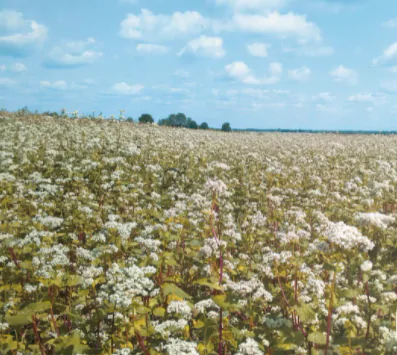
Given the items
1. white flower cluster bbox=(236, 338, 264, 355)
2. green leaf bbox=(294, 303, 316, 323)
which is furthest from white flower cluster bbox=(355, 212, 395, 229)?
white flower cluster bbox=(236, 338, 264, 355)

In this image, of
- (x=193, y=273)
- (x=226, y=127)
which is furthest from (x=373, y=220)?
(x=226, y=127)

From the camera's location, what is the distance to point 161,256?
546 cm

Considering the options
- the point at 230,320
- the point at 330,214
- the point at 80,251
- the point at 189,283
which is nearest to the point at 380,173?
the point at 330,214

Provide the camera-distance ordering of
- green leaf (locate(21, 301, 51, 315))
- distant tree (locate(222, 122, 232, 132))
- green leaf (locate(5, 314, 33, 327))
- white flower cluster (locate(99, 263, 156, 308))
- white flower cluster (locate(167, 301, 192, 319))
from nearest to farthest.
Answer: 1. white flower cluster (locate(99, 263, 156, 308))
2. green leaf (locate(5, 314, 33, 327))
3. green leaf (locate(21, 301, 51, 315))
4. white flower cluster (locate(167, 301, 192, 319))
5. distant tree (locate(222, 122, 232, 132))

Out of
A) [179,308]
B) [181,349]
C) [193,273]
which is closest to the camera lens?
[181,349]

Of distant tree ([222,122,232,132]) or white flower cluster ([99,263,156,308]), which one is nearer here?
white flower cluster ([99,263,156,308])

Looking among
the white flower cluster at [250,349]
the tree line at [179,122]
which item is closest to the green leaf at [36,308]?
the white flower cluster at [250,349]

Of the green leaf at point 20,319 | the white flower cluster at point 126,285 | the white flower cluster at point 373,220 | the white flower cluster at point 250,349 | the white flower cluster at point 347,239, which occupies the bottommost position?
the white flower cluster at point 250,349

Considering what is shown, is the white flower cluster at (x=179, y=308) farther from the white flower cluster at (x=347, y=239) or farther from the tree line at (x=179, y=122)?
the tree line at (x=179, y=122)

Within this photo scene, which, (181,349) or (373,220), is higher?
(373,220)

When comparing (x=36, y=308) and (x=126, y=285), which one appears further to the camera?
(x=36, y=308)

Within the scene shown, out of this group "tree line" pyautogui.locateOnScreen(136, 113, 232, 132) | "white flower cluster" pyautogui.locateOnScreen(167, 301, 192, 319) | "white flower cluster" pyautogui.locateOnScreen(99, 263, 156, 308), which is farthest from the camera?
"tree line" pyautogui.locateOnScreen(136, 113, 232, 132)

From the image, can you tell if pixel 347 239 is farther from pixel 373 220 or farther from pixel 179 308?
pixel 179 308

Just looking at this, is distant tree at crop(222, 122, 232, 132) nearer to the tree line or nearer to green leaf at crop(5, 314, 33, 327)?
the tree line
